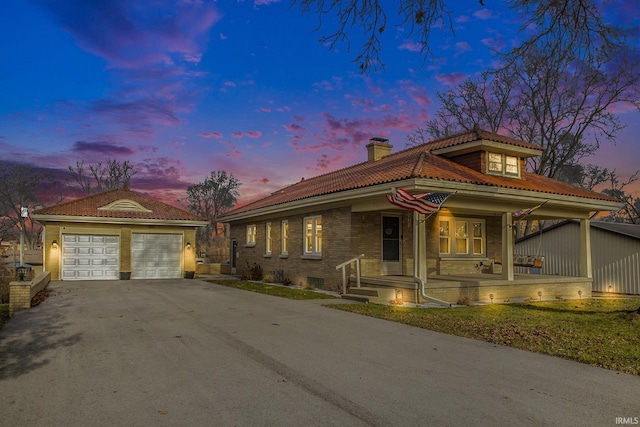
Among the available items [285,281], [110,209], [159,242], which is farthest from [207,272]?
[285,281]

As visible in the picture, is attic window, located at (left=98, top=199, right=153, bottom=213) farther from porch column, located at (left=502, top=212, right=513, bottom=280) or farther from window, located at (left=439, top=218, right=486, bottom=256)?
porch column, located at (left=502, top=212, right=513, bottom=280)

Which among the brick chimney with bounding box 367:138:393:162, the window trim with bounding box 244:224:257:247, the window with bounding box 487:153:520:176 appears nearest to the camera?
the window with bounding box 487:153:520:176

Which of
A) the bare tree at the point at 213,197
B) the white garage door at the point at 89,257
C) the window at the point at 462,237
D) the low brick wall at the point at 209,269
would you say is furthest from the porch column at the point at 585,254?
the bare tree at the point at 213,197

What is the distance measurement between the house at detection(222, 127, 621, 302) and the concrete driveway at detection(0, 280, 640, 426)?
5832 millimetres

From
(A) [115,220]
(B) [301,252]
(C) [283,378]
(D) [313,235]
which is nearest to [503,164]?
(D) [313,235]

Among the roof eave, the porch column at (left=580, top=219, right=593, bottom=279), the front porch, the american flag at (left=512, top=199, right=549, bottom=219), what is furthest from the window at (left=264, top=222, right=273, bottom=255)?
the porch column at (left=580, top=219, right=593, bottom=279)

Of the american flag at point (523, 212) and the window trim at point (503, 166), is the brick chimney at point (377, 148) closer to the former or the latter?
the window trim at point (503, 166)

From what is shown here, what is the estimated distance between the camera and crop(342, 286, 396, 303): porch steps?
14.1 meters

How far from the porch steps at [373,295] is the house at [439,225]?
0.23 ft

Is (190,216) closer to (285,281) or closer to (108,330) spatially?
(285,281)

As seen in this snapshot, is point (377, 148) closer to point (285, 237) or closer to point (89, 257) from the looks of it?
point (285, 237)

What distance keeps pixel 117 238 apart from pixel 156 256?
7.11 ft

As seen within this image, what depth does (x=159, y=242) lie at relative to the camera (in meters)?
24.4

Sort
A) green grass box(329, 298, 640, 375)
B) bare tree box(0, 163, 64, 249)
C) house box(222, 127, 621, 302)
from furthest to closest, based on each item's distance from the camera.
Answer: bare tree box(0, 163, 64, 249), house box(222, 127, 621, 302), green grass box(329, 298, 640, 375)
